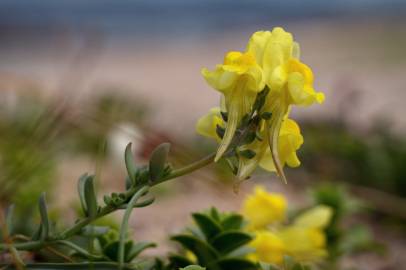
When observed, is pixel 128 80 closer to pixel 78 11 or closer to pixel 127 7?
pixel 78 11

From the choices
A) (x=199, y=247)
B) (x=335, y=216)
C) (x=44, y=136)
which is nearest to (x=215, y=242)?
(x=199, y=247)

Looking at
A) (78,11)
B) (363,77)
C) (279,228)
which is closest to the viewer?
(279,228)

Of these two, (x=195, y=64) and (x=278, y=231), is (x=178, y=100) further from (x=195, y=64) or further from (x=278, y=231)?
(x=278, y=231)

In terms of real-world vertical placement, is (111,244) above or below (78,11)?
below

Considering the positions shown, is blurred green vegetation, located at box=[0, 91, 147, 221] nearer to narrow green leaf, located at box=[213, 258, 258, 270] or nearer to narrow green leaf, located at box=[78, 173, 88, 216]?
narrow green leaf, located at box=[78, 173, 88, 216]

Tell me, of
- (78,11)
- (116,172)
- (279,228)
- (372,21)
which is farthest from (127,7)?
(279,228)
